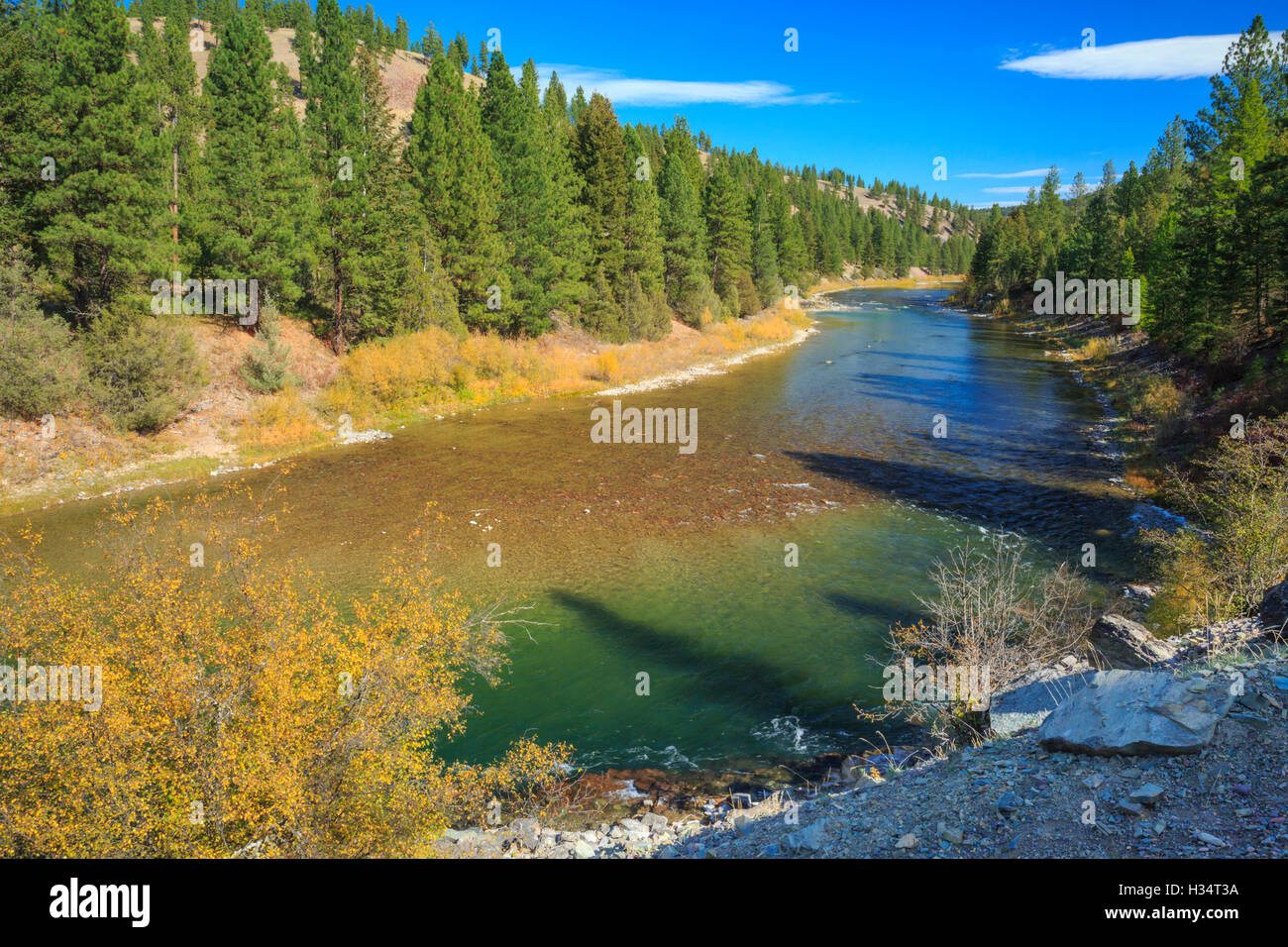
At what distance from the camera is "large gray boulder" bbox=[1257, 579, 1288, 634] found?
11070mm

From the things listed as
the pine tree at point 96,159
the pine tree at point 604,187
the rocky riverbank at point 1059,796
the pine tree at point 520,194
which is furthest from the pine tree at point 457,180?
the rocky riverbank at point 1059,796

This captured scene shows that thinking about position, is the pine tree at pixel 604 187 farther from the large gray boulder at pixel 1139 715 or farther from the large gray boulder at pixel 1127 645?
the large gray boulder at pixel 1139 715

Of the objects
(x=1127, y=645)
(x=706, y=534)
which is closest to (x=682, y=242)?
(x=706, y=534)

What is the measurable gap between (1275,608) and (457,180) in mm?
40565

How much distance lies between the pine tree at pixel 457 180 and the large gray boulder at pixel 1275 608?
37.8 m

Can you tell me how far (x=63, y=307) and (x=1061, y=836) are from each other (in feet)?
122

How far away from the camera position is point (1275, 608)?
451 inches

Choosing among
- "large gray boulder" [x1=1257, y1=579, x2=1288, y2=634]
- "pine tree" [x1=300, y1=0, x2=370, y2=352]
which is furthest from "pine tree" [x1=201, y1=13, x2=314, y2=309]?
"large gray boulder" [x1=1257, y1=579, x2=1288, y2=634]

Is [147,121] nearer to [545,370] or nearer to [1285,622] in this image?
[545,370]

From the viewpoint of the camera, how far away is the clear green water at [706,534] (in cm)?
1333

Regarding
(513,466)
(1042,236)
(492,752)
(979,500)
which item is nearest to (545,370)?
(513,466)

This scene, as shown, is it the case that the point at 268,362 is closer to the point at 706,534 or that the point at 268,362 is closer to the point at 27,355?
the point at 27,355

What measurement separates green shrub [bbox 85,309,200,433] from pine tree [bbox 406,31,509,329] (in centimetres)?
1664

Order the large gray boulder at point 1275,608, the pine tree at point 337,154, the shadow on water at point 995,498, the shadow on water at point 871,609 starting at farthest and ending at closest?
the pine tree at point 337,154
the shadow on water at point 995,498
the shadow on water at point 871,609
the large gray boulder at point 1275,608
